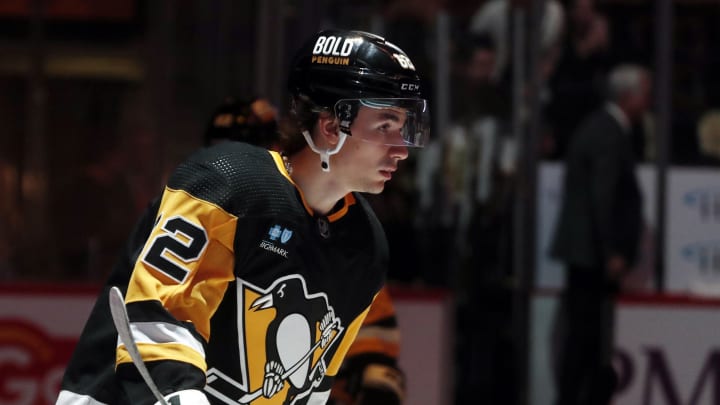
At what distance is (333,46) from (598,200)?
13.1ft

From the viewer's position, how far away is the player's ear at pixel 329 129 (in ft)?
8.89

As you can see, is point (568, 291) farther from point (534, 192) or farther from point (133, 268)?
point (133, 268)

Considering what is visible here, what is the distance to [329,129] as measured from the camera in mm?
2719

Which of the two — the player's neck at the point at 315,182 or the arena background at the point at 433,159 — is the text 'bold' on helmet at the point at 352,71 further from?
the arena background at the point at 433,159

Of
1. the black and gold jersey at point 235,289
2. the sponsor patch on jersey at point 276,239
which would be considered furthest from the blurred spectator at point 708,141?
the sponsor patch on jersey at point 276,239

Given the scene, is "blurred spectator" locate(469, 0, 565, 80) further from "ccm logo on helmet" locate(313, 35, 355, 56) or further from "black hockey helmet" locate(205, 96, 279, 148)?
"ccm logo on helmet" locate(313, 35, 355, 56)

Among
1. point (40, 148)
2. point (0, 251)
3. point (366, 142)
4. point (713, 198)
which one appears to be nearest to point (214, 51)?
point (40, 148)

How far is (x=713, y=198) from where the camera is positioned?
22.1 feet

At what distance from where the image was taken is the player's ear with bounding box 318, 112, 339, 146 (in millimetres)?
2711

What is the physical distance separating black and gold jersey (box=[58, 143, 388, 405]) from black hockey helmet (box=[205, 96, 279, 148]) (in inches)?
47.7

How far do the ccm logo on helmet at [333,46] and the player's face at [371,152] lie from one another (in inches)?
4.8

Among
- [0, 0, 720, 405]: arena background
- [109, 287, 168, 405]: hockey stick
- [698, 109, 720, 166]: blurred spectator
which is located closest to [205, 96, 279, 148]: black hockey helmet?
[109, 287, 168, 405]: hockey stick

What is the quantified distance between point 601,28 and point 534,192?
87 centimetres

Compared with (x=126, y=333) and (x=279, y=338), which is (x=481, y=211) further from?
(x=126, y=333)
